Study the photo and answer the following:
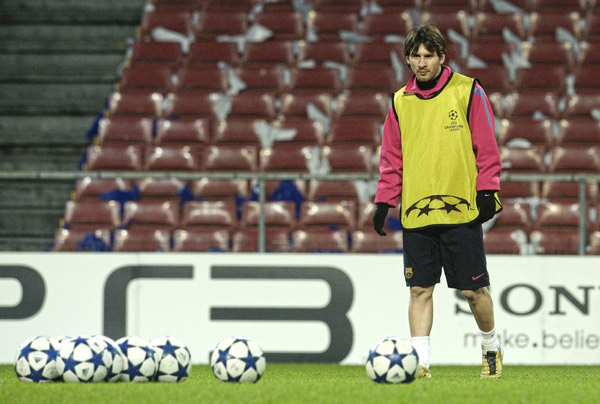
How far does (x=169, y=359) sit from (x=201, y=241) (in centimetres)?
291

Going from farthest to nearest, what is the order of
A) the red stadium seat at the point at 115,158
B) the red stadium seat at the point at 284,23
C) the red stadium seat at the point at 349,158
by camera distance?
1. the red stadium seat at the point at 284,23
2. the red stadium seat at the point at 115,158
3. the red stadium seat at the point at 349,158

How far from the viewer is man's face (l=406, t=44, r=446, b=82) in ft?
15.5

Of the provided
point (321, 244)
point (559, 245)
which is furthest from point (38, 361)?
point (559, 245)

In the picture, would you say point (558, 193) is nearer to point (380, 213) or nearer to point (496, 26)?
point (496, 26)

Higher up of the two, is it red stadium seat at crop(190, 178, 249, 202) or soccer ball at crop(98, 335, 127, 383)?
red stadium seat at crop(190, 178, 249, 202)

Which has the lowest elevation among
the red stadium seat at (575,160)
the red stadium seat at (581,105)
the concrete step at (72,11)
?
the red stadium seat at (575,160)

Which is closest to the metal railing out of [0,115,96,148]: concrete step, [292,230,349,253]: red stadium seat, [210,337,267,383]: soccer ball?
[292,230,349,253]: red stadium seat

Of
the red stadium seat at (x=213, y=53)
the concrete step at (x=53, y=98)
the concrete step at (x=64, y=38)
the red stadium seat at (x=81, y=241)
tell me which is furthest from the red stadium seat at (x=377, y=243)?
the concrete step at (x=64, y=38)

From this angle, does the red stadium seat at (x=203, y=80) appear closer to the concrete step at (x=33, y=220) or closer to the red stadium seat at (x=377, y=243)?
the concrete step at (x=33, y=220)

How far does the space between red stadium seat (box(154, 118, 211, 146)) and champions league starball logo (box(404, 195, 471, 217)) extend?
14.9ft

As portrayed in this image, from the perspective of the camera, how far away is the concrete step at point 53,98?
10391 millimetres

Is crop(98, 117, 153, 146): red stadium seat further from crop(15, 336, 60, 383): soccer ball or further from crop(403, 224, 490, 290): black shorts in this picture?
crop(15, 336, 60, 383): soccer ball

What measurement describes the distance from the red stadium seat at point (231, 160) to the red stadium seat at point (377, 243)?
1.77 m

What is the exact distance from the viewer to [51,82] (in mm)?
10734
